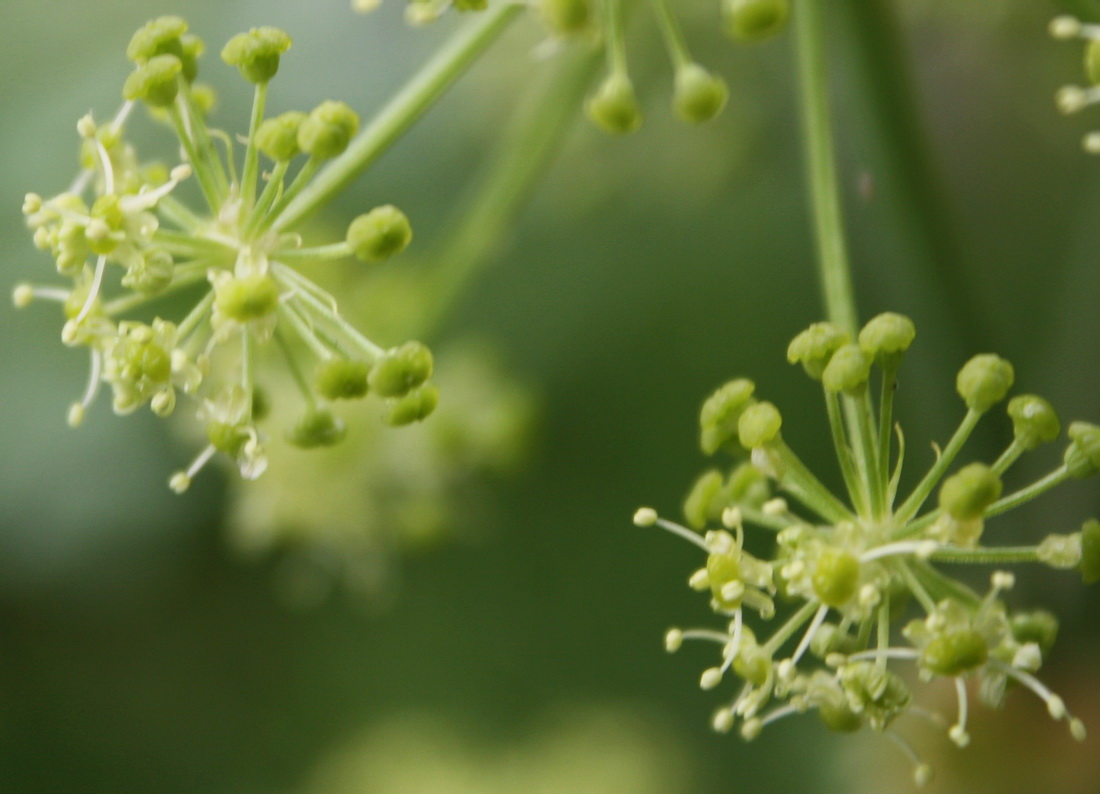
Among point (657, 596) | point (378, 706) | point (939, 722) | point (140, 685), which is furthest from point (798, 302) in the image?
point (140, 685)

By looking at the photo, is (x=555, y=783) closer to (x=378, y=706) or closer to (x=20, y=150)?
(x=378, y=706)

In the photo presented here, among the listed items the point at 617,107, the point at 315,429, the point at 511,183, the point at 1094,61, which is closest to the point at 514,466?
the point at 511,183

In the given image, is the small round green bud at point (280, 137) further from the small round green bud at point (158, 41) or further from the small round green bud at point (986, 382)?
the small round green bud at point (986, 382)

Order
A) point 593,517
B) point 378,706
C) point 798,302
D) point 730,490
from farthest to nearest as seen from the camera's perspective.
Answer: point 378,706
point 593,517
point 798,302
point 730,490

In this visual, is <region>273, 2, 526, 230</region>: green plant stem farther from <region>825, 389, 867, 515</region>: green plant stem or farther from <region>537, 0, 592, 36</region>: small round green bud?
<region>825, 389, 867, 515</region>: green plant stem

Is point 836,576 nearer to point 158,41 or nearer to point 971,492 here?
point 971,492

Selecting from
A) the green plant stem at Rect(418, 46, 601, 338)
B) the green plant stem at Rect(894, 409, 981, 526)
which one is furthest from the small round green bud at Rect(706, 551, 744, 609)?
the green plant stem at Rect(418, 46, 601, 338)
